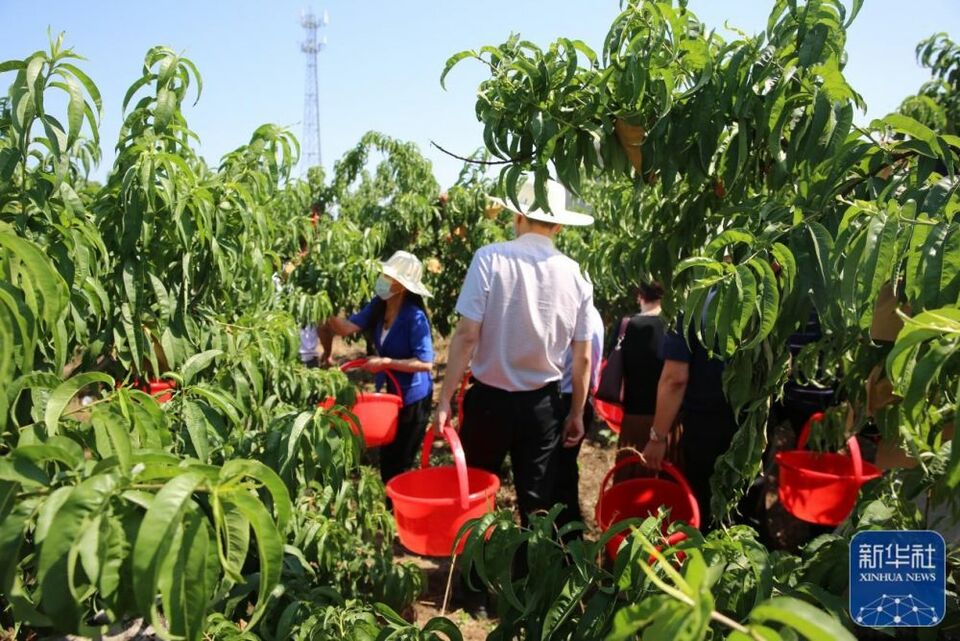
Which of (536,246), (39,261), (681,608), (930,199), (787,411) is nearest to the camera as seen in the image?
(681,608)

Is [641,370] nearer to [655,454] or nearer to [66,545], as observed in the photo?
[655,454]

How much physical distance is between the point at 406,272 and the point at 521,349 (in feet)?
4.16

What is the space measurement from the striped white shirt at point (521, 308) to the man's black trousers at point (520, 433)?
66 millimetres

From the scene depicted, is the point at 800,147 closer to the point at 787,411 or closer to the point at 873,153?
the point at 873,153

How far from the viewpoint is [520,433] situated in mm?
2887

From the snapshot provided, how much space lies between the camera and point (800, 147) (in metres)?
1.38

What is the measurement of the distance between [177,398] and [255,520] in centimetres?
79

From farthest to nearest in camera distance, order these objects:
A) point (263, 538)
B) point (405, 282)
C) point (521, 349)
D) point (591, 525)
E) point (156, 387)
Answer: point (591, 525), point (405, 282), point (521, 349), point (156, 387), point (263, 538)

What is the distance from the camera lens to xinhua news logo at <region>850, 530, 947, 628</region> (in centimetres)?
99

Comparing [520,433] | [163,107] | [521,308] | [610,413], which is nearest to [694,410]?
[520,433]

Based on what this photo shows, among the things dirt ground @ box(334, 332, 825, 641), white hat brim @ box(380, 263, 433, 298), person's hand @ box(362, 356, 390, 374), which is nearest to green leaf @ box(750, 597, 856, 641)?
dirt ground @ box(334, 332, 825, 641)

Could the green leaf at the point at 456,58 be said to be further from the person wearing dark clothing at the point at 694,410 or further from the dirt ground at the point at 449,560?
the person wearing dark clothing at the point at 694,410

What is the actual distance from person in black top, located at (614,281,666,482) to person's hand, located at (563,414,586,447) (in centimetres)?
40

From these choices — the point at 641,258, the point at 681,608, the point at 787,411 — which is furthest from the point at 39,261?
the point at 787,411
